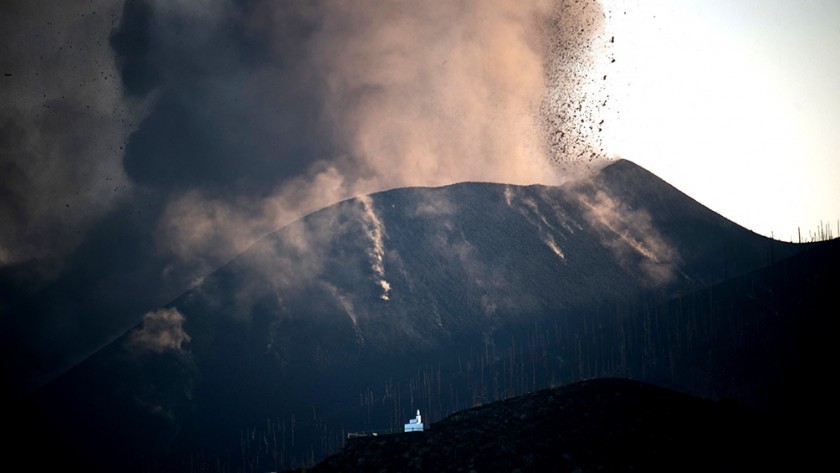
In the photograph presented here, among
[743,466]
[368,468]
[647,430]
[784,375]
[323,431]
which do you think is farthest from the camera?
[323,431]

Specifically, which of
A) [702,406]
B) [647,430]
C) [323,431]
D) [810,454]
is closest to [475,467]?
[647,430]

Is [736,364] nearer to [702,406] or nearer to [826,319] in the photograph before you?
[826,319]

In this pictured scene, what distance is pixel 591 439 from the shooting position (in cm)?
4597

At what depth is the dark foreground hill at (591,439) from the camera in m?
42.8

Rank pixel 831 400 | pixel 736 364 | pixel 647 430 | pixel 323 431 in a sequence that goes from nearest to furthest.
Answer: pixel 647 430, pixel 831 400, pixel 736 364, pixel 323 431

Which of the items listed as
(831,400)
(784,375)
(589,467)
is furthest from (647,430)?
(784,375)

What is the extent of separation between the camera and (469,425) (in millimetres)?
51281

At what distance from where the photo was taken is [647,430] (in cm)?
4572

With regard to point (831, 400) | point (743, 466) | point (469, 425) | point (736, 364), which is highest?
point (736, 364)

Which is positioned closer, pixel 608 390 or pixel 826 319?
pixel 608 390

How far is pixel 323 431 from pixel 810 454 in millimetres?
166074

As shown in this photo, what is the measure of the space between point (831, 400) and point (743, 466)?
287 ft

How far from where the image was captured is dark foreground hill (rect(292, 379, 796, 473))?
42.8 metres

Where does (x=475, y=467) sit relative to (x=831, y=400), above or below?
below
